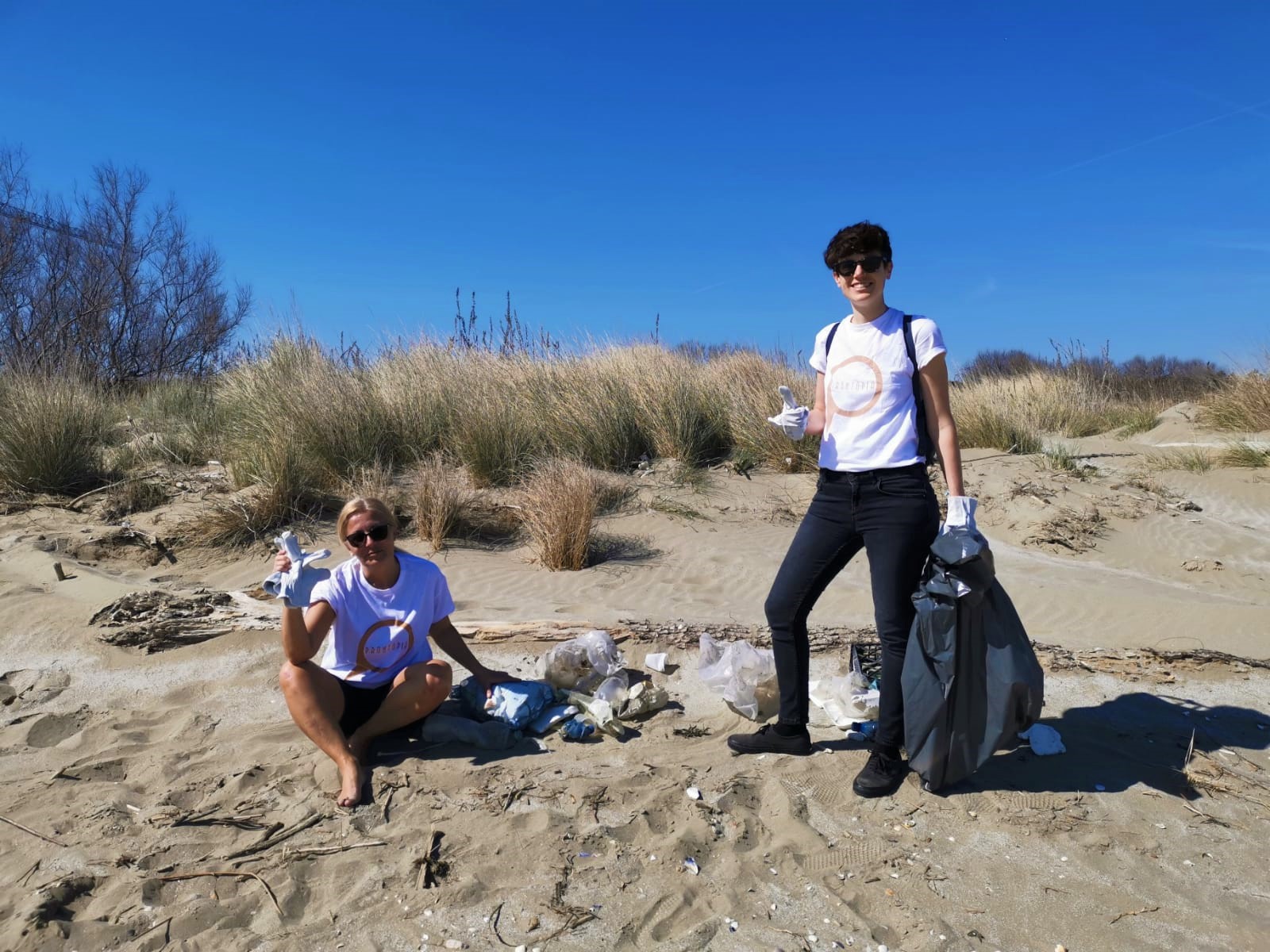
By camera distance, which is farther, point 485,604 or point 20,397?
point 20,397

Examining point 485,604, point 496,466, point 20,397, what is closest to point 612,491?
point 496,466

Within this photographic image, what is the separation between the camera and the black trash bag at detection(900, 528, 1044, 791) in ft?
9.84

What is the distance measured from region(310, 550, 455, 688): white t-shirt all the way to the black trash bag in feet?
6.26

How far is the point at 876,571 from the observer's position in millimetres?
3094

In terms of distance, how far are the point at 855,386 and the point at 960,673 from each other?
3.51ft

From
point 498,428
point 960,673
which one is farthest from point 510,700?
point 498,428

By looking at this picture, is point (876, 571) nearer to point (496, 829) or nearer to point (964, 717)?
point (964, 717)

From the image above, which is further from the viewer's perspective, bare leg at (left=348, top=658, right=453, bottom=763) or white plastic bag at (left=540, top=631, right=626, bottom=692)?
white plastic bag at (left=540, top=631, right=626, bottom=692)

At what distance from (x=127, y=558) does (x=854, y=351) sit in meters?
6.12

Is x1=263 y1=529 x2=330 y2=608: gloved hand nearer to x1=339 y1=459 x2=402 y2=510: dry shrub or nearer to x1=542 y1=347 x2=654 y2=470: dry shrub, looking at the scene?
x1=339 y1=459 x2=402 y2=510: dry shrub

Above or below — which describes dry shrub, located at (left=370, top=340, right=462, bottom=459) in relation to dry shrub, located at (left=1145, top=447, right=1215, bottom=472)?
above

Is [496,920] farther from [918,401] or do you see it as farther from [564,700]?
[918,401]

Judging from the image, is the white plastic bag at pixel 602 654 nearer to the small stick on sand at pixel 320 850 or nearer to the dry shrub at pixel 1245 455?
the small stick on sand at pixel 320 850

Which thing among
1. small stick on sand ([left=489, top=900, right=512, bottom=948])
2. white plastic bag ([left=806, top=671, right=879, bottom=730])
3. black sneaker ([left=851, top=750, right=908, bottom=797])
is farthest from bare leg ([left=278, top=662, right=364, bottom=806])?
white plastic bag ([left=806, top=671, right=879, bottom=730])
